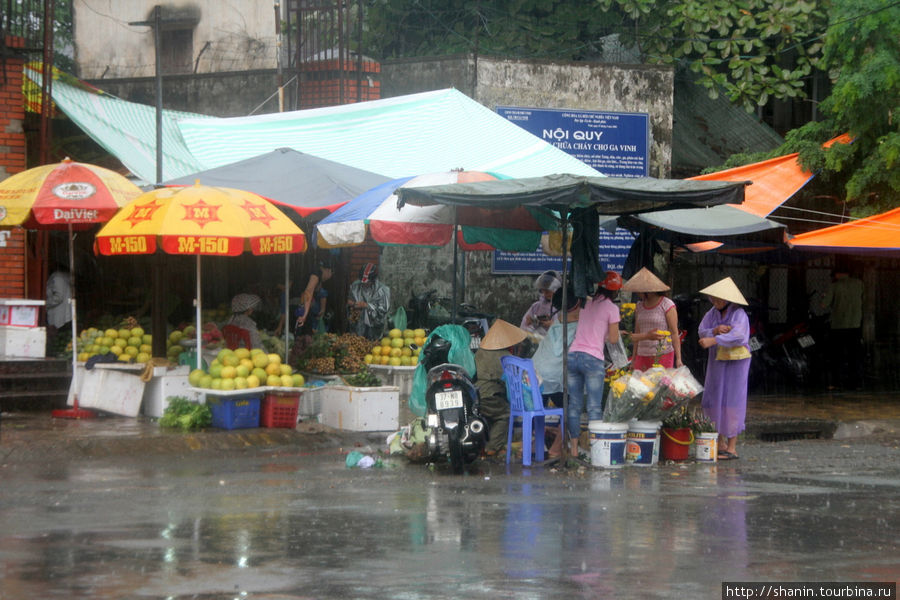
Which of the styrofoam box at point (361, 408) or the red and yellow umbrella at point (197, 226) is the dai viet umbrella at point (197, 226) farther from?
the styrofoam box at point (361, 408)

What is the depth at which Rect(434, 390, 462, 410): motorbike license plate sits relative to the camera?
32.6ft

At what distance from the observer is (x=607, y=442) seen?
10453mm

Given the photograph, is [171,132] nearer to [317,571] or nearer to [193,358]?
[193,358]

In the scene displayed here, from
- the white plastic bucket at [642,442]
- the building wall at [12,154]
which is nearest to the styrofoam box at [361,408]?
the white plastic bucket at [642,442]

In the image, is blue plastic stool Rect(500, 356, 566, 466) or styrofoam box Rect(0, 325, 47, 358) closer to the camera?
blue plastic stool Rect(500, 356, 566, 466)

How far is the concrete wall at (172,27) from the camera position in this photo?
21.7 meters

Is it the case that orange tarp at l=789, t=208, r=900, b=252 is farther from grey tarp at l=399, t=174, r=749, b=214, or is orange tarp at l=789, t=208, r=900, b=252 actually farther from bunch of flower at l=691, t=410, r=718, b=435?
grey tarp at l=399, t=174, r=749, b=214

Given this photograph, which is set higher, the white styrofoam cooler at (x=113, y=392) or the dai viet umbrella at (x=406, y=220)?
the dai viet umbrella at (x=406, y=220)

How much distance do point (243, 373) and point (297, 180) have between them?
284 centimetres

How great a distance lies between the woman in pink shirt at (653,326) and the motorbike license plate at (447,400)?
238cm

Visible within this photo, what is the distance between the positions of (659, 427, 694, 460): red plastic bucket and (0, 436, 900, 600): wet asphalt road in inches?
18.8

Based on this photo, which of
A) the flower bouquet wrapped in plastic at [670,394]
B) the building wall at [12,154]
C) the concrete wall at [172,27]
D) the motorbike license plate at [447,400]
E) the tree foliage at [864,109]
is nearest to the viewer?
the motorbike license plate at [447,400]

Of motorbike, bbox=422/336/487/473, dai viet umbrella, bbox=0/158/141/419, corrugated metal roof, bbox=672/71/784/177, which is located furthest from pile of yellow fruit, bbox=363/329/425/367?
corrugated metal roof, bbox=672/71/784/177

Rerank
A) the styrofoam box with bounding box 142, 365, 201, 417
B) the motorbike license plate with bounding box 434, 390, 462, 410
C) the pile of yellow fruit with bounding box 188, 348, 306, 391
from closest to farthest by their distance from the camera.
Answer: the motorbike license plate with bounding box 434, 390, 462, 410 → the pile of yellow fruit with bounding box 188, 348, 306, 391 → the styrofoam box with bounding box 142, 365, 201, 417
